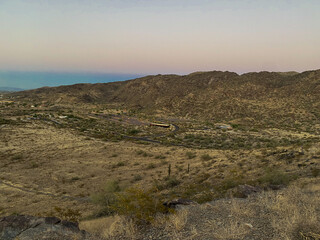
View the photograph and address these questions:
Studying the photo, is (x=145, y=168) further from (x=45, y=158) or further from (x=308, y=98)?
(x=308, y=98)

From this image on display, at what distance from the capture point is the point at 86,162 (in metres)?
21.2

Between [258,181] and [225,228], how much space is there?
6.79 m

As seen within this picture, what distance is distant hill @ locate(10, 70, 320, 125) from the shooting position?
6159cm

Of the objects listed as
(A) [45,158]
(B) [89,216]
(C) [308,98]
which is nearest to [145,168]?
(B) [89,216]

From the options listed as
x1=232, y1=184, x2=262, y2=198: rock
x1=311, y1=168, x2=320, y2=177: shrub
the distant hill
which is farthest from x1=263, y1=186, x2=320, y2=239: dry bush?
the distant hill

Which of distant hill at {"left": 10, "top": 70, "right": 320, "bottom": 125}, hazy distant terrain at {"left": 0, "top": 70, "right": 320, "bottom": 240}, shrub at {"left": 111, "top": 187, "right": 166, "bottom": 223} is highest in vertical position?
distant hill at {"left": 10, "top": 70, "right": 320, "bottom": 125}

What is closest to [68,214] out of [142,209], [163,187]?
[142,209]

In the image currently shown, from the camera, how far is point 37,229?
18.6 feet

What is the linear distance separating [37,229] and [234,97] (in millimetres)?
83896

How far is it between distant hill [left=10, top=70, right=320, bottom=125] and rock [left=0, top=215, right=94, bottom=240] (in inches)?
2389

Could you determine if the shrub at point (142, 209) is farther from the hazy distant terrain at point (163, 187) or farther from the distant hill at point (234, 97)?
the distant hill at point (234, 97)

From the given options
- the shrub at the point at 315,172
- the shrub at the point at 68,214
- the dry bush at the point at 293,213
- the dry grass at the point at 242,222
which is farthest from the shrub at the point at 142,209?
the shrub at the point at 315,172

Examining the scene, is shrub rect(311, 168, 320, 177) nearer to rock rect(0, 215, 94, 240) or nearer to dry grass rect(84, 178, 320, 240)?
dry grass rect(84, 178, 320, 240)

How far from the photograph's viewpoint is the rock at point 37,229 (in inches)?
214
